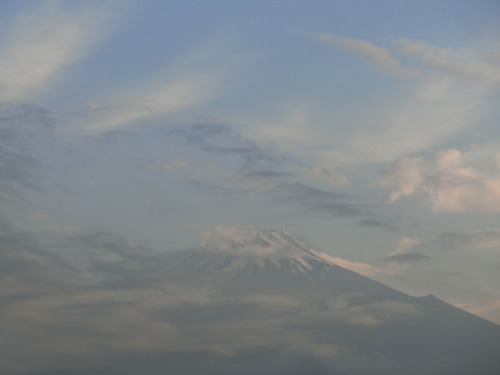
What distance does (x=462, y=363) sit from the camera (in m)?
165

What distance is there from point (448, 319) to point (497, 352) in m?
15.0

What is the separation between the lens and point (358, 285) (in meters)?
178

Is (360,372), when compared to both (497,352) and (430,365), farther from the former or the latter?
(497,352)

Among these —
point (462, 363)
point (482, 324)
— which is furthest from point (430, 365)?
point (482, 324)

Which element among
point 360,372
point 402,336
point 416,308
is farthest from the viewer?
point 416,308

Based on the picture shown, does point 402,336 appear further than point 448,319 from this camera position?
No

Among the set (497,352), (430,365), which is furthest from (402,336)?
(497,352)

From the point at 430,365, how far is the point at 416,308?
980 inches

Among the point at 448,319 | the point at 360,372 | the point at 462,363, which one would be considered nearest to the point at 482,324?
the point at 448,319

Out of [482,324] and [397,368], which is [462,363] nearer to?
[397,368]

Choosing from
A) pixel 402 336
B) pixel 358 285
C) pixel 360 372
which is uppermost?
pixel 358 285

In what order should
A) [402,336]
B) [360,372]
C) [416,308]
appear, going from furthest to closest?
[416,308] → [402,336] → [360,372]

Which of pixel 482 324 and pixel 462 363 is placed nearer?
pixel 462 363

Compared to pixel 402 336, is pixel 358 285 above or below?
above
